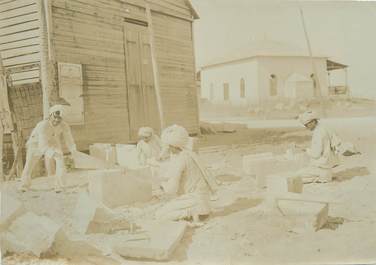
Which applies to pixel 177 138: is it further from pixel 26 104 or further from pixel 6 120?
pixel 6 120

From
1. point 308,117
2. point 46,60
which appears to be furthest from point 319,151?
point 46,60

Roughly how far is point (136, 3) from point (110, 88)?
122cm

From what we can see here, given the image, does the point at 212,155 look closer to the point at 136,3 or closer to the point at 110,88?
the point at 110,88

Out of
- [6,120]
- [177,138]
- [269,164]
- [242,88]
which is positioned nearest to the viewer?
[177,138]

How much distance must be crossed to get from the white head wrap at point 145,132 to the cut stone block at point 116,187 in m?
0.59

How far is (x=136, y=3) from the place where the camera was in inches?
228

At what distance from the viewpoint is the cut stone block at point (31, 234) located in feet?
14.8

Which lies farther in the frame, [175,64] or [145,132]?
[175,64]

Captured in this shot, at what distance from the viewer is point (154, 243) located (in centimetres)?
446

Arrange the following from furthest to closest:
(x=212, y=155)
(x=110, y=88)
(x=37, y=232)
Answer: (x=212, y=155), (x=110, y=88), (x=37, y=232)

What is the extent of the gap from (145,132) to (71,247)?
167 cm

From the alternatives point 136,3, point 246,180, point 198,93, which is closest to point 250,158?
point 246,180

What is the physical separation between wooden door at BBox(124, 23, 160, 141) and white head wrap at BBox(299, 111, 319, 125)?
6.63 feet

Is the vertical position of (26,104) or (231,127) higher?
(26,104)
